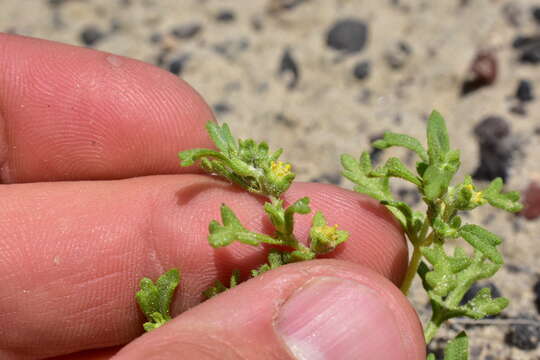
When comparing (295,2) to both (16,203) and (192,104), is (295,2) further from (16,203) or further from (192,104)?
(16,203)

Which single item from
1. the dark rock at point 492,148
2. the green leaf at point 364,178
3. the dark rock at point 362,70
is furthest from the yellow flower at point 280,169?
the dark rock at point 362,70

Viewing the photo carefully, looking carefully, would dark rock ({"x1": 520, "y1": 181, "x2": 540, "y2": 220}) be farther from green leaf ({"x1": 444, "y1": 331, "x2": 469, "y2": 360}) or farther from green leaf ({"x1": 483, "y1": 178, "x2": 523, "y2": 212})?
green leaf ({"x1": 444, "y1": 331, "x2": 469, "y2": 360})

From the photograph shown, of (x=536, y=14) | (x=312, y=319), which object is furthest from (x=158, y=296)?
(x=536, y=14)

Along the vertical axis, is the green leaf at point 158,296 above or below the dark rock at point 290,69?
Result: below

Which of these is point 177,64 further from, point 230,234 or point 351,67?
point 230,234

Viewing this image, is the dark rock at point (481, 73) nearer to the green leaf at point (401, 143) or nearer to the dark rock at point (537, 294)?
the dark rock at point (537, 294)

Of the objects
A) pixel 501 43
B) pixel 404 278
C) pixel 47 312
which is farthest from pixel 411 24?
pixel 47 312
